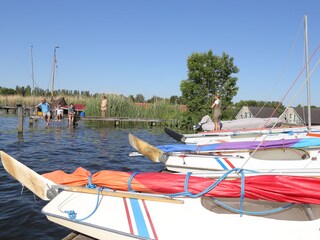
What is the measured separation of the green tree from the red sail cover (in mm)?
21080

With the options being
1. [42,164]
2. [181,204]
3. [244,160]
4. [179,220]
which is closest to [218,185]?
[181,204]

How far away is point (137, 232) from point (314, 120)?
135 feet

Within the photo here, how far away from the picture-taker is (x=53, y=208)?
4.15 metres

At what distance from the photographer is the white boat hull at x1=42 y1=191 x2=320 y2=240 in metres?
3.55

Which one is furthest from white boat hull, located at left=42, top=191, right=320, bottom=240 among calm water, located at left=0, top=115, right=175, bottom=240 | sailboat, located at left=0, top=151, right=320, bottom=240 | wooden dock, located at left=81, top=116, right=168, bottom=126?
wooden dock, located at left=81, top=116, right=168, bottom=126

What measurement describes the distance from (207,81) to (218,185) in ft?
73.9

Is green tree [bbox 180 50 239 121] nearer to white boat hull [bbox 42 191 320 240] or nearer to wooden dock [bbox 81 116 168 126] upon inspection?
wooden dock [bbox 81 116 168 126]

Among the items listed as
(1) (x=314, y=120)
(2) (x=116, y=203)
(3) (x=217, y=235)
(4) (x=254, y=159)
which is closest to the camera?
(3) (x=217, y=235)

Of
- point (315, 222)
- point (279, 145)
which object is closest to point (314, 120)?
point (279, 145)

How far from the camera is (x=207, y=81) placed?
25781 millimetres

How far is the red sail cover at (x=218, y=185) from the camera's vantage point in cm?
356

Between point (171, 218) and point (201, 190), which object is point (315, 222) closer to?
point (201, 190)

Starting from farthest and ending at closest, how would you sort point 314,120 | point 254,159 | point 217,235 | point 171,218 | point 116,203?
point 314,120
point 254,159
point 116,203
point 171,218
point 217,235

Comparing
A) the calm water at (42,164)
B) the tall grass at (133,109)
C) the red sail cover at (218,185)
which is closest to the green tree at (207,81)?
the tall grass at (133,109)
